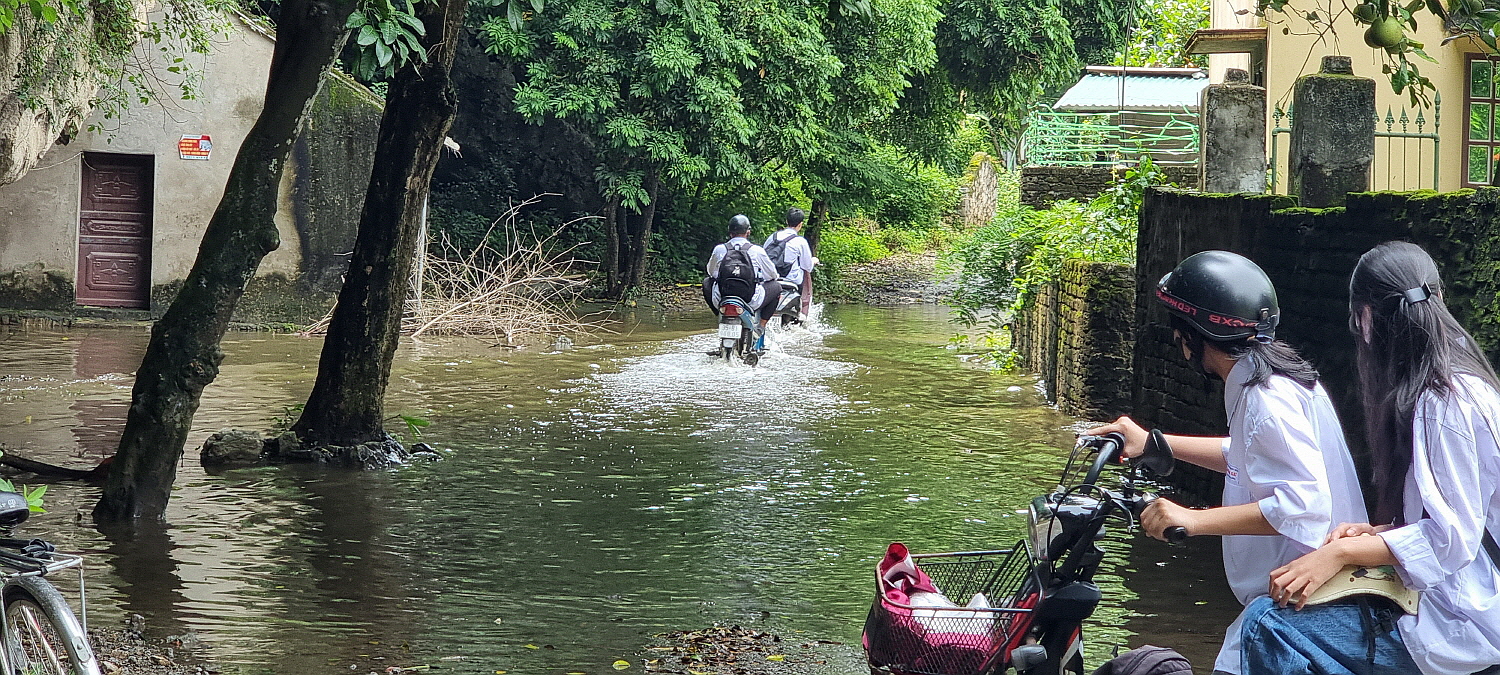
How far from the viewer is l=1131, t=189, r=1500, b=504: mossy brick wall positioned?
21.2 feet

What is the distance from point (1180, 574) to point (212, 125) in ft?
53.6

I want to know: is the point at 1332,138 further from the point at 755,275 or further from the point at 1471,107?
the point at 1471,107

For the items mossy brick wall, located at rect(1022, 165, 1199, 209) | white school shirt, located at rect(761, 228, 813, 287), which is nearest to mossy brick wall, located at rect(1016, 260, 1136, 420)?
white school shirt, located at rect(761, 228, 813, 287)

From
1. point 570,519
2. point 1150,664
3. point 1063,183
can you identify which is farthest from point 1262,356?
point 1063,183

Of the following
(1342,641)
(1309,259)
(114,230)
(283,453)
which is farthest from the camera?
(114,230)

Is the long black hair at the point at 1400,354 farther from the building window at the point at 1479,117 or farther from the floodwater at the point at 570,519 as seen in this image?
the building window at the point at 1479,117

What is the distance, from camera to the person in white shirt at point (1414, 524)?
Answer: 3037 mm

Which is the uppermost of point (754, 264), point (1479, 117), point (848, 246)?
point (1479, 117)

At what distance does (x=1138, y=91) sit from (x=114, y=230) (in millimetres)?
15333

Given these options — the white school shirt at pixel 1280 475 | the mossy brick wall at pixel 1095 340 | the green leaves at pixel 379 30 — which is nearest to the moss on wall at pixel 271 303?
the mossy brick wall at pixel 1095 340

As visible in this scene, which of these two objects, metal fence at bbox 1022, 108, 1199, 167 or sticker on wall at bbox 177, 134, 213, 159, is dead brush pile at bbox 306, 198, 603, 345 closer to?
sticker on wall at bbox 177, 134, 213, 159

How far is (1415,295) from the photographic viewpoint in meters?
3.18

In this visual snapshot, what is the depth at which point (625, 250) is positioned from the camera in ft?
97.0

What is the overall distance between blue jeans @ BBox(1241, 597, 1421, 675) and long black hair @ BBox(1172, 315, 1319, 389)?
0.51m
